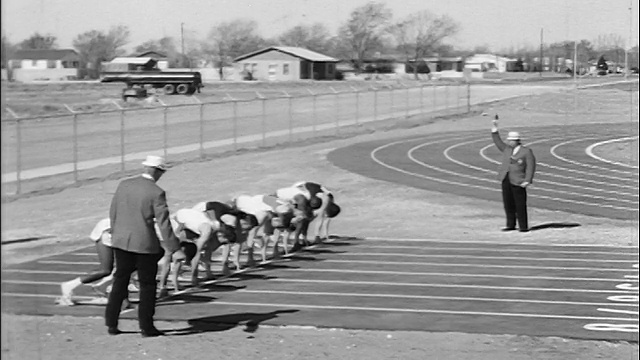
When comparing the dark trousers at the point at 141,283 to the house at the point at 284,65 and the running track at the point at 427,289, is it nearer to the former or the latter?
the running track at the point at 427,289

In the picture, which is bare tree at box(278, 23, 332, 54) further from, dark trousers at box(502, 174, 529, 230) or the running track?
dark trousers at box(502, 174, 529, 230)

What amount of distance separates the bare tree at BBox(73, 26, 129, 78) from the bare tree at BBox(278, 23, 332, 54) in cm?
165

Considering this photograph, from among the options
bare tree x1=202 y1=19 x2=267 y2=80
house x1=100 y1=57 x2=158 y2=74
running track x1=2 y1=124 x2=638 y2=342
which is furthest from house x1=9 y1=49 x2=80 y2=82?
running track x1=2 y1=124 x2=638 y2=342

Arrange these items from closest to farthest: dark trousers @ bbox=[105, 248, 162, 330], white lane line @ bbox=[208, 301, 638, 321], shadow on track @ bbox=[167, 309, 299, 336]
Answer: dark trousers @ bbox=[105, 248, 162, 330]
shadow on track @ bbox=[167, 309, 299, 336]
white lane line @ bbox=[208, 301, 638, 321]

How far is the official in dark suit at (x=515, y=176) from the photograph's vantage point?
17.5m

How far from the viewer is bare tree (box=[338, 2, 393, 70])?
8773 mm

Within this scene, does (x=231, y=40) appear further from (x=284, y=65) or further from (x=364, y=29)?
(x=284, y=65)

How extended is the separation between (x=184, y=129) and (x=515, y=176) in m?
21.1

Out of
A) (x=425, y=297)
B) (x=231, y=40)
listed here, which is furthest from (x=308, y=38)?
(x=425, y=297)

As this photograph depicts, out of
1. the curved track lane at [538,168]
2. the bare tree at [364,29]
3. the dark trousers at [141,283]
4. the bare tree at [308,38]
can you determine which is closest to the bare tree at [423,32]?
the bare tree at [364,29]

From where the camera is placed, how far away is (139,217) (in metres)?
9.05

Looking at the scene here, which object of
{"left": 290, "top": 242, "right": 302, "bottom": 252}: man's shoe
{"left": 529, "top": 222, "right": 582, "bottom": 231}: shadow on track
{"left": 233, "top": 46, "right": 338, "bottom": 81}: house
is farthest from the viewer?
{"left": 529, "top": 222, "right": 582, "bottom": 231}: shadow on track

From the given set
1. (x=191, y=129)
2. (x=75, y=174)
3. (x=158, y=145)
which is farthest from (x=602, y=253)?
(x=191, y=129)

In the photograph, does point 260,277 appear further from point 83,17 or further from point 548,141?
point 548,141
